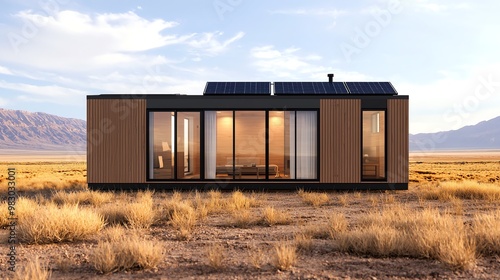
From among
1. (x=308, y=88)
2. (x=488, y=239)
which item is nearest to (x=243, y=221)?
(x=488, y=239)

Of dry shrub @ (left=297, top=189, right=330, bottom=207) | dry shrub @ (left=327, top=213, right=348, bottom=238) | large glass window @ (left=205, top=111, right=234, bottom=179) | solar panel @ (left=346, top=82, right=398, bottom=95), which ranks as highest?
solar panel @ (left=346, top=82, right=398, bottom=95)

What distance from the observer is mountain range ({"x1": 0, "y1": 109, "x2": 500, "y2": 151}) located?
444 feet

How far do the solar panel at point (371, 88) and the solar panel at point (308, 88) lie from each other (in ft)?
0.82

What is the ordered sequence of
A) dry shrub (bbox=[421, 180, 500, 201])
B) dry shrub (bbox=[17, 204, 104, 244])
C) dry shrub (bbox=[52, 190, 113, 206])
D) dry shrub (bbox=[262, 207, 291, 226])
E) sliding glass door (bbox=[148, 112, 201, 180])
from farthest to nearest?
sliding glass door (bbox=[148, 112, 201, 180]), dry shrub (bbox=[421, 180, 500, 201]), dry shrub (bbox=[52, 190, 113, 206]), dry shrub (bbox=[262, 207, 291, 226]), dry shrub (bbox=[17, 204, 104, 244])

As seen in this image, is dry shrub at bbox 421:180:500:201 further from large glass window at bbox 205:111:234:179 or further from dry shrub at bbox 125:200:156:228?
dry shrub at bbox 125:200:156:228

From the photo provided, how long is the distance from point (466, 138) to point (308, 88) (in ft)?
587

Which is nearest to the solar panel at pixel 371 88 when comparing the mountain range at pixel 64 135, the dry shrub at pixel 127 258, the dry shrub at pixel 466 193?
the dry shrub at pixel 466 193

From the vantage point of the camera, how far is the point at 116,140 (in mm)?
12664

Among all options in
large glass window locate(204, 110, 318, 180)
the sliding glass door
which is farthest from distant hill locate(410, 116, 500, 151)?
the sliding glass door

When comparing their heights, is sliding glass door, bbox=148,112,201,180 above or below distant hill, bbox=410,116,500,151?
below

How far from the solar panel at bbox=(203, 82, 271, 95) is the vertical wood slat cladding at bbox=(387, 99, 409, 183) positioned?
11.5 ft

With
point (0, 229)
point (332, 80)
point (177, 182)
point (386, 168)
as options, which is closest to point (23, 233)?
point (0, 229)

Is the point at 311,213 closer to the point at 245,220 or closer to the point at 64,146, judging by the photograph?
the point at 245,220

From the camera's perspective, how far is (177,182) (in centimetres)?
1253
